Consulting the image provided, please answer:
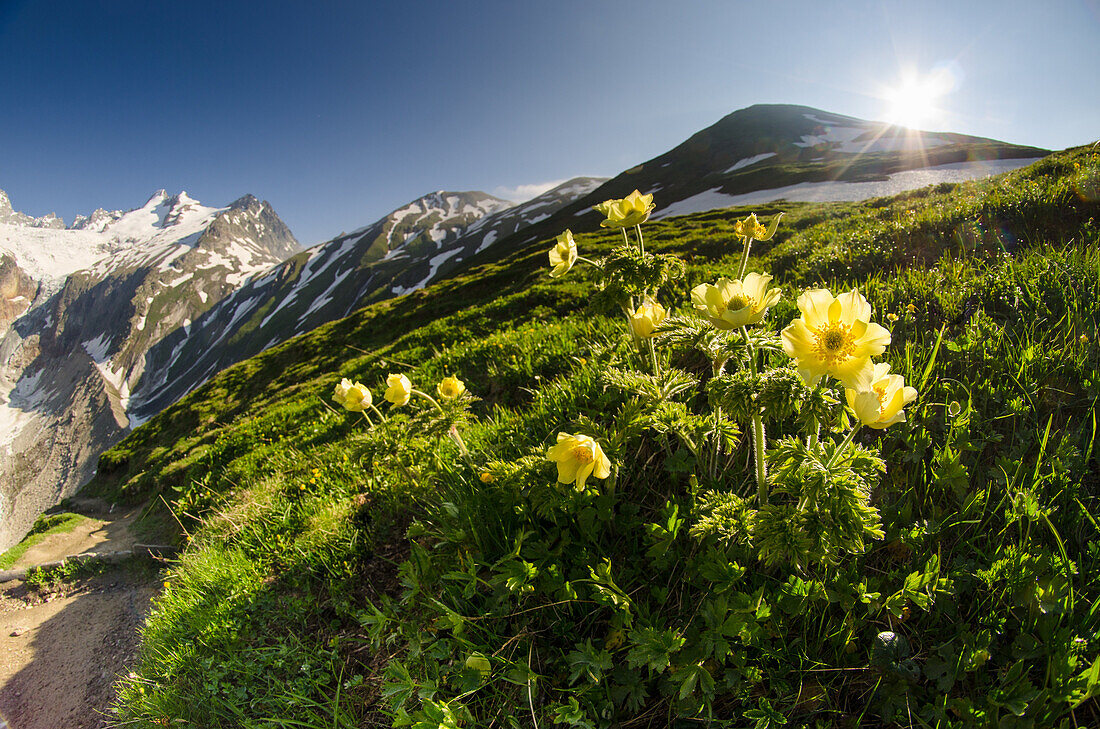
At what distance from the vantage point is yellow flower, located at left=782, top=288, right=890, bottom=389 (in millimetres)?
1582

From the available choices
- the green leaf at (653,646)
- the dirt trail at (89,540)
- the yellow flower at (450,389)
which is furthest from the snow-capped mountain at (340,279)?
the green leaf at (653,646)

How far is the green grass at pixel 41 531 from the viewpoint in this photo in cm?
837

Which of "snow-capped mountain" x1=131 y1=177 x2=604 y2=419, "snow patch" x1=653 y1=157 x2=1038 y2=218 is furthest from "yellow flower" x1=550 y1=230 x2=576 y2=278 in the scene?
"snow-capped mountain" x1=131 y1=177 x2=604 y2=419

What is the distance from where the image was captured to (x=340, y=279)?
108 meters

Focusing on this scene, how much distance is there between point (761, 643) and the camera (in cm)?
182

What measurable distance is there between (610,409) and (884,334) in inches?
73.5

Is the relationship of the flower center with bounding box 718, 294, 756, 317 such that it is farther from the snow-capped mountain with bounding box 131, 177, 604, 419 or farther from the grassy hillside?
the snow-capped mountain with bounding box 131, 177, 604, 419

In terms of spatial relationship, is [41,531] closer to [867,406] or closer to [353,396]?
[353,396]

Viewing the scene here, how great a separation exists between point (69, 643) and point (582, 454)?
724 centimetres

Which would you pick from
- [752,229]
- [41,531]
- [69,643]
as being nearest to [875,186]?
[752,229]

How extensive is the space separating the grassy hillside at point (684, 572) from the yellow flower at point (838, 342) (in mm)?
124

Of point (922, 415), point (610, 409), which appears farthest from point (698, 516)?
point (922, 415)

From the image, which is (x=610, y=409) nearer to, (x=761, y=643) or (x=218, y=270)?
(x=761, y=643)

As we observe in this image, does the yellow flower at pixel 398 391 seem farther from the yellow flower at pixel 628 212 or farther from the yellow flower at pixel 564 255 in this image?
the yellow flower at pixel 628 212
